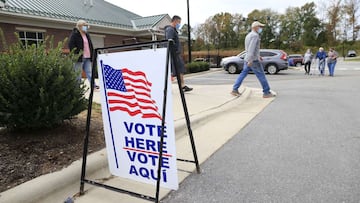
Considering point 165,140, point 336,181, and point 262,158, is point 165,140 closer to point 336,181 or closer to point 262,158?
point 262,158

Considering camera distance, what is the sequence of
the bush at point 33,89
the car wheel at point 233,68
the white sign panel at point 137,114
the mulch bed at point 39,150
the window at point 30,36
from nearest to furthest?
the white sign panel at point 137,114 < the mulch bed at point 39,150 < the bush at point 33,89 < the window at point 30,36 < the car wheel at point 233,68

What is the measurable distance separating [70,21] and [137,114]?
14807mm

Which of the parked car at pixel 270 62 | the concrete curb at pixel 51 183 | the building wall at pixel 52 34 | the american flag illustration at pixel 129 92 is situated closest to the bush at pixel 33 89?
the concrete curb at pixel 51 183

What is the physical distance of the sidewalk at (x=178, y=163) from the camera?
90.3 inches

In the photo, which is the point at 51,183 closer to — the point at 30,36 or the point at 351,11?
the point at 30,36

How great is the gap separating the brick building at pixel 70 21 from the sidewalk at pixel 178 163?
556 cm

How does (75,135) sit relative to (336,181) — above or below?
above

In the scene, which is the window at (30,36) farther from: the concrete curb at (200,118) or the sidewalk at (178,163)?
the concrete curb at (200,118)

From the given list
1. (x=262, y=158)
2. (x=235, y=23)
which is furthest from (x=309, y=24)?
(x=262, y=158)

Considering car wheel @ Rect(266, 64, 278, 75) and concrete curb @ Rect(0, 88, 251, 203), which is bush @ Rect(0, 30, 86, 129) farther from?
car wheel @ Rect(266, 64, 278, 75)

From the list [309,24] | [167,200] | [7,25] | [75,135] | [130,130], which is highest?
[309,24]

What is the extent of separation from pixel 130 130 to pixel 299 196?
5.21ft

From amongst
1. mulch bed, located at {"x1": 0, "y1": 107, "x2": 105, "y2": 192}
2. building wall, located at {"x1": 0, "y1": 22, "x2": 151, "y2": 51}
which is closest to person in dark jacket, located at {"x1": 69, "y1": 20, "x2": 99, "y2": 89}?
mulch bed, located at {"x1": 0, "y1": 107, "x2": 105, "y2": 192}

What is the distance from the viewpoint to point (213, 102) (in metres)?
6.44
